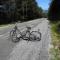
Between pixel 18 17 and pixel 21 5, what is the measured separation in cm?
1286

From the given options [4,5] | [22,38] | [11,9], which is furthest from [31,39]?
[11,9]

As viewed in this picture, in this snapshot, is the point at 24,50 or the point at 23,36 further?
the point at 23,36

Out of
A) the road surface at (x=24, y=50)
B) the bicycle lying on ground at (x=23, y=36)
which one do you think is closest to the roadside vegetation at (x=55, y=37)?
the road surface at (x=24, y=50)

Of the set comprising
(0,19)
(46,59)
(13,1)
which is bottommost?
(46,59)

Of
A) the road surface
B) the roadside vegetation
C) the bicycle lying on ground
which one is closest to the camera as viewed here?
the road surface

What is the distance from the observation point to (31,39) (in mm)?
22422

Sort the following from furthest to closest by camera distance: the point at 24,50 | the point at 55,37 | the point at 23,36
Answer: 1. the point at 55,37
2. the point at 23,36
3. the point at 24,50

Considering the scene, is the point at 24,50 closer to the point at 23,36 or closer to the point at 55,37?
the point at 23,36

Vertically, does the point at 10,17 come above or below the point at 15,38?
above

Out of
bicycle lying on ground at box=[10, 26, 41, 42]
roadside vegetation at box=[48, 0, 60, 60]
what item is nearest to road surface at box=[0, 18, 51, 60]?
roadside vegetation at box=[48, 0, 60, 60]

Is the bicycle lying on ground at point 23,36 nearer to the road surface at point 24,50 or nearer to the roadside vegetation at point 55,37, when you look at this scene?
the road surface at point 24,50

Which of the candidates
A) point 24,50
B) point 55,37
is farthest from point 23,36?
point 24,50

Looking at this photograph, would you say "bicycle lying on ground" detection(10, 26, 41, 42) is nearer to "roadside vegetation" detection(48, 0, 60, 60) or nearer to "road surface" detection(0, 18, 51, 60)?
"road surface" detection(0, 18, 51, 60)

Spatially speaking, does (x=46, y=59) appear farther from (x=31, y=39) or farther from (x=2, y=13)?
(x=2, y=13)
